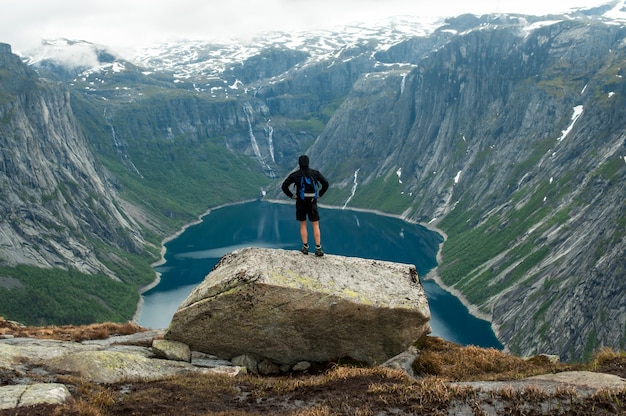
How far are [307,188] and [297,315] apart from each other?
7.17 m

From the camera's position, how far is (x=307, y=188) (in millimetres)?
30562

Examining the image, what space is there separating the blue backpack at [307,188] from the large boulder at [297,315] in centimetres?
376

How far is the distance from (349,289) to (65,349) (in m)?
15.3

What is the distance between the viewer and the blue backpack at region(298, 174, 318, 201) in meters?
30.5

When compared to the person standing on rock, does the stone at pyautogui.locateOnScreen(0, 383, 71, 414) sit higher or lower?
lower

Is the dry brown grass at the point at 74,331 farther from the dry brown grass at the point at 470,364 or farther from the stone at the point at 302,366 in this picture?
the dry brown grass at the point at 470,364

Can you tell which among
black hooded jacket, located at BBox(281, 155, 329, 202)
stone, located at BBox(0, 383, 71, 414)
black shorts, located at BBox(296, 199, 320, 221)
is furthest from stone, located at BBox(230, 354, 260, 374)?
stone, located at BBox(0, 383, 71, 414)

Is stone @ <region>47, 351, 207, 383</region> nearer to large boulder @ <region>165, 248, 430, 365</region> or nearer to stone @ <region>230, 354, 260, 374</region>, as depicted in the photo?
stone @ <region>230, 354, 260, 374</region>

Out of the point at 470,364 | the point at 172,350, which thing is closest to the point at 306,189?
the point at 172,350

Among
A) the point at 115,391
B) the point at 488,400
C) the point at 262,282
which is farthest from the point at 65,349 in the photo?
the point at 488,400

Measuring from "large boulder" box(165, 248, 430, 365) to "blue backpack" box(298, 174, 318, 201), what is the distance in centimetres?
376

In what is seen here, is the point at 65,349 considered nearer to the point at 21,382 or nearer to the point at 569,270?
the point at 21,382

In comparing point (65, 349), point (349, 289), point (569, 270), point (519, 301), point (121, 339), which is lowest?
point (519, 301)

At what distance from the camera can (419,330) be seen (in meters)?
29.1
